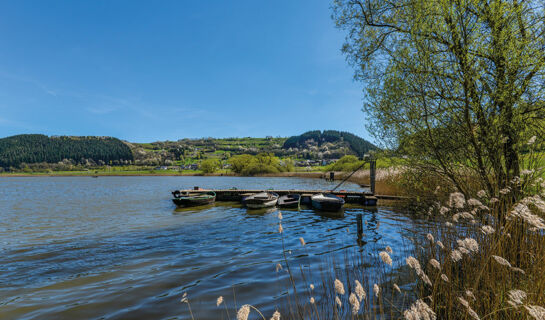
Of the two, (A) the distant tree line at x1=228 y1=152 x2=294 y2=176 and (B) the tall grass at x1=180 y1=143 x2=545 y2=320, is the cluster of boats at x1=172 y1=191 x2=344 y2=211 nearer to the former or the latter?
(B) the tall grass at x1=180 y1=143 x2=545 y2=320

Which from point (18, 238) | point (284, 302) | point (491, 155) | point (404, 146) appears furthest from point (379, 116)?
point (18, 238)

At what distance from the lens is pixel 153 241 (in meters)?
14.0

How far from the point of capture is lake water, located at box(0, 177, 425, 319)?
7137mm

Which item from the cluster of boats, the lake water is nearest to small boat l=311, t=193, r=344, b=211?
the cluster of boats

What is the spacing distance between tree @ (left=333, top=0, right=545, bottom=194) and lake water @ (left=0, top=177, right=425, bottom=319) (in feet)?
13.4

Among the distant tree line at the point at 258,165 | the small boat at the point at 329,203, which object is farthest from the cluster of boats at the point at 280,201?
the distant tree line at the point at 258,165

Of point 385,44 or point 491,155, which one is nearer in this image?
point 491,155

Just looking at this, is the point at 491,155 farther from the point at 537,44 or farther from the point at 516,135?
the point at 537,44

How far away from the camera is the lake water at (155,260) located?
23.4ft

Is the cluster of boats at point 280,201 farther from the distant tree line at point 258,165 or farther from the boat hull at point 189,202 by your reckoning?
the distant tree line at point 258,165

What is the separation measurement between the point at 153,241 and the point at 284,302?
10.1 m

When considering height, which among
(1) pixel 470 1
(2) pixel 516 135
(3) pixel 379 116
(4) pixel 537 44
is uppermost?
(1) pixel 470 1

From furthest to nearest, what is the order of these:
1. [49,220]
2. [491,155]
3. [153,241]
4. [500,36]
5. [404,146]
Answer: [49,220], [153,241], [404,146], [491,155], [500,36]

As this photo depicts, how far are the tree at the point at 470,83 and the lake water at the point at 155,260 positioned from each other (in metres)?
4.07
